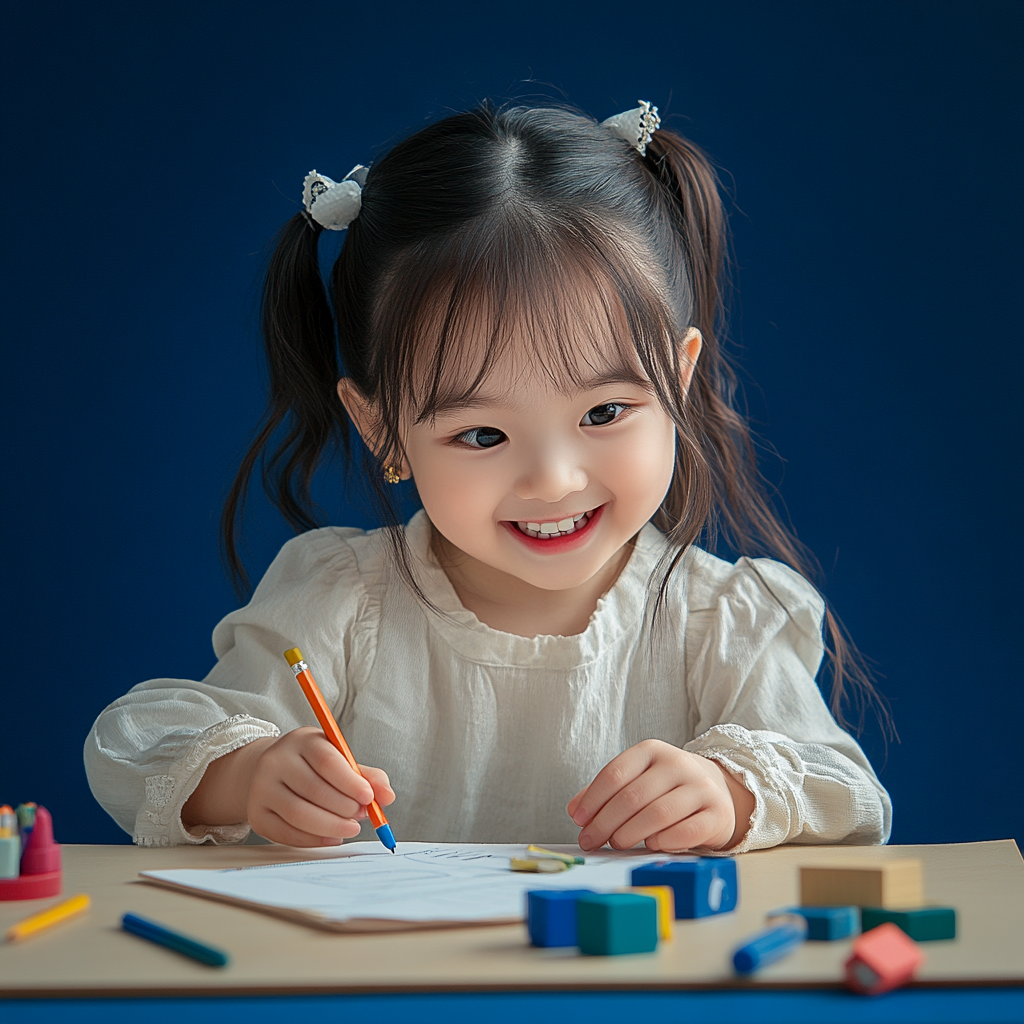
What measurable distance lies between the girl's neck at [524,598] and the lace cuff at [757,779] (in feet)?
0.71

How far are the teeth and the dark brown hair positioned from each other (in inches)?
3.6

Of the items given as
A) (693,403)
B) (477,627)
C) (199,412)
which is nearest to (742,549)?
(693,403)

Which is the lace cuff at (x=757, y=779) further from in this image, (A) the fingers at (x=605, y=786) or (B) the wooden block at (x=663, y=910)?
(B) the wooden block at (x=663, y=910)

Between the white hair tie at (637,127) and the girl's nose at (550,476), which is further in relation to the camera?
the white hair tie at (637,127)

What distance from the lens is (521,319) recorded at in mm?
801

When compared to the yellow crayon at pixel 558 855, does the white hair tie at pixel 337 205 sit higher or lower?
higher

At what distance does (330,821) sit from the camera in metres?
0.69

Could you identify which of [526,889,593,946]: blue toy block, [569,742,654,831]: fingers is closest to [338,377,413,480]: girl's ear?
[569,742,654,831]: fingers

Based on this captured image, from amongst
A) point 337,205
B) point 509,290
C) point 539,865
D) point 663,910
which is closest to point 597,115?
point 337,205

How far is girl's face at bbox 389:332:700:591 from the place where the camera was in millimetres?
803

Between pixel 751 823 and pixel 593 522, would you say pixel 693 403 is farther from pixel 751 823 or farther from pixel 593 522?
pixel 751 823

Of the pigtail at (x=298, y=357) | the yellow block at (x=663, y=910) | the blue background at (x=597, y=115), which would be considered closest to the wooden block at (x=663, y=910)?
the yellow block at (x=663, y=910)

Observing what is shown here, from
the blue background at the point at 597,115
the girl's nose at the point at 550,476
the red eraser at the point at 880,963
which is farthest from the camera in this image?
the blue background at the point at 597,115

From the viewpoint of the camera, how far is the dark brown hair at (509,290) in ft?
2.68
